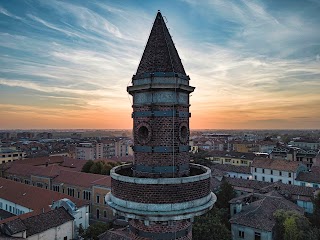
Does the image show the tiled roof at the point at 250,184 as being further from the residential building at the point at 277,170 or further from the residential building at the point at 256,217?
the residential building at the point at 256,217

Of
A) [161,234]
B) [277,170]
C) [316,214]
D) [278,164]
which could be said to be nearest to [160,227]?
[161,234]

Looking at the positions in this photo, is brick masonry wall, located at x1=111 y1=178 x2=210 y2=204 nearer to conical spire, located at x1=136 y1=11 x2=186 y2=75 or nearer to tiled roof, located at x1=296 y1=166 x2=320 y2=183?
conical spire, located at x1=136 y1=11 x2=186 y2=75

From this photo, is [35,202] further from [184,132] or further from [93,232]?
[184,132]

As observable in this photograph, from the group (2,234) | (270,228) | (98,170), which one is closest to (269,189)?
(270,228)

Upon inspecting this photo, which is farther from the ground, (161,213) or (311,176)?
(161,213)

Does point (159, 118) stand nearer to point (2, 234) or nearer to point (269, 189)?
point (2, 234)
